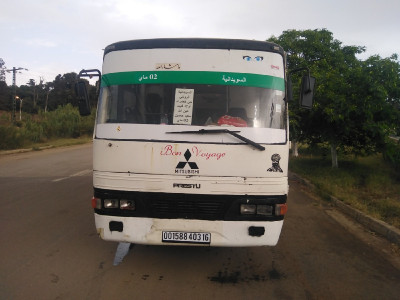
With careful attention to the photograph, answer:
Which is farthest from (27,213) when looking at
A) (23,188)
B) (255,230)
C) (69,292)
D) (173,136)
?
(255,230)

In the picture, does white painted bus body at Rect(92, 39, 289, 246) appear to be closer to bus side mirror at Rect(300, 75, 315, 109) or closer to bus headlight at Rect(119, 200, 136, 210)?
bus headlight at Rect(119, 200, 136, 210)

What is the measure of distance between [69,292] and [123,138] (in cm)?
165

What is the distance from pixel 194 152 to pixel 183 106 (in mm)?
568

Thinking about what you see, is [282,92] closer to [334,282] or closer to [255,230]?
[255,230]

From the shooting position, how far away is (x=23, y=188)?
367 inches

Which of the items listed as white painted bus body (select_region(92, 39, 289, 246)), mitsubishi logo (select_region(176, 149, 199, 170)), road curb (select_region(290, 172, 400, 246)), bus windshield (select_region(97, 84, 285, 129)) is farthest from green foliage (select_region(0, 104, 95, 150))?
mitsubishi logo (select_region(176, 149, 199, 170))

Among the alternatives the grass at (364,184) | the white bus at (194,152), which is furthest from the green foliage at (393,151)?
the white bus at (194,152)

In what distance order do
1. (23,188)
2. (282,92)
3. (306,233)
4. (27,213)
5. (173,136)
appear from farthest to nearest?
Answer: (23,188)
(27,213)
(306,233)
(282,92)
(173,136)

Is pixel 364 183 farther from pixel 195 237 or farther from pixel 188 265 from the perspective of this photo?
pixel 195 237

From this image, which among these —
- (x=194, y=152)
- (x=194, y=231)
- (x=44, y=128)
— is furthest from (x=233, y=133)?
(x=44, y=128)

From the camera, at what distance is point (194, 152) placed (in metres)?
3.90

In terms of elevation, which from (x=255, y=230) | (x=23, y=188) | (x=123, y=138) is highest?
(x=123, y=138)

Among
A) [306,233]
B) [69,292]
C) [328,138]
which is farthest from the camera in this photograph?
[328,138]

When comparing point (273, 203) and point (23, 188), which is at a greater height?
point (273, 203)
